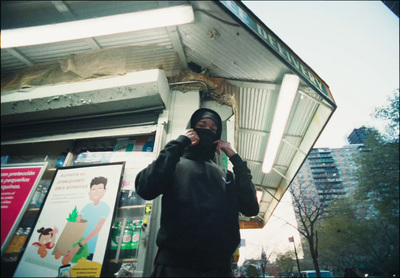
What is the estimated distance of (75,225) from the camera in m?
2.02

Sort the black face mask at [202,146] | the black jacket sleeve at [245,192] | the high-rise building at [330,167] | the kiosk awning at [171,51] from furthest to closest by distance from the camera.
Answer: the high-rise building at [330,167] → the kiosk awning at [171,51] → the black face mask at [202,146] → the black jacket sleeve at [245,192]

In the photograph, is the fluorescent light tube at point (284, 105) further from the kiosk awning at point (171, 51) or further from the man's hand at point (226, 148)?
the man's hand at point (226, 148)

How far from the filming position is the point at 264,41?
7.25 feet

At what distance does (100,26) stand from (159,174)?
2.14 m

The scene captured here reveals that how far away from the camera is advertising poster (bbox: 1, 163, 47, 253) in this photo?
1911mm

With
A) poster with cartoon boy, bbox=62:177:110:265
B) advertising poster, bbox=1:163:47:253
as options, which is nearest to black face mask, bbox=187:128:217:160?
poster with cartoon boy, bbox=62:177:110:265

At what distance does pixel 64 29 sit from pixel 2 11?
108 cm

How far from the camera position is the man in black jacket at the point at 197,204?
1.10m

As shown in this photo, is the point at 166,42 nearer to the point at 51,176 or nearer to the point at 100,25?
the point at 100,25

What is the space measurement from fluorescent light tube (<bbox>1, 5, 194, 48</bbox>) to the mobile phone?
277cm

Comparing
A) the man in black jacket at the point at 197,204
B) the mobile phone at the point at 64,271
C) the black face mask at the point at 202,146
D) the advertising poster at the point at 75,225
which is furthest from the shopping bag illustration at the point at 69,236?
the black face mask at the point at 202,146

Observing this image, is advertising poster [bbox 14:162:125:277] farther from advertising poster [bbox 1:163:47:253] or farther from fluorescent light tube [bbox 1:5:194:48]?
fluorescent light tube [bbox 1:5:194:48]

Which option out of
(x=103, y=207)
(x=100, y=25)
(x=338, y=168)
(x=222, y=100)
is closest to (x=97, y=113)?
(x=100, y=25)

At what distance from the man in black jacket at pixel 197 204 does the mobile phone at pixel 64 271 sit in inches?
54.8
